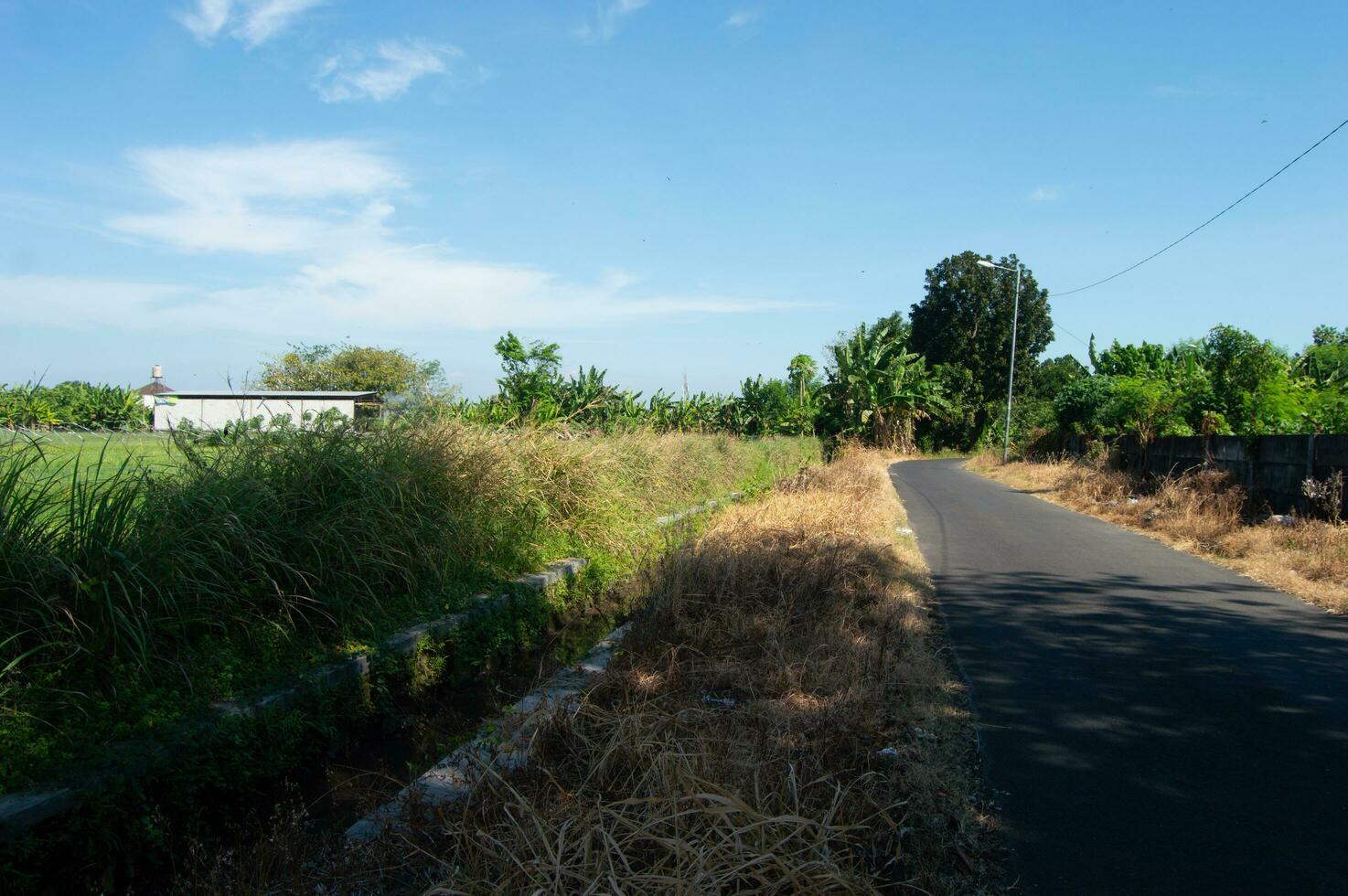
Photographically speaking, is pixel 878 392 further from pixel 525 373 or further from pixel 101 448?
pixel 101 448

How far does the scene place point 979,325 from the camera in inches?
2035

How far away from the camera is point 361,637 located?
6020mm

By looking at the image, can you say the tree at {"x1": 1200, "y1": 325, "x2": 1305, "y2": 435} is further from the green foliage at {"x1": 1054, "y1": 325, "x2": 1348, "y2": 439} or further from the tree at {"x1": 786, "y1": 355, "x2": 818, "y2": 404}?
the tree at {"x1": 786, "y1": 355, "x2": 818, "y2": 404}

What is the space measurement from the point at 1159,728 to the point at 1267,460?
33.6 ft

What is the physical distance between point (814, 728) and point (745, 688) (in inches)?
32.5

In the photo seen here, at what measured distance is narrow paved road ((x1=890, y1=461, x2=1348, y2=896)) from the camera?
10.8 ft

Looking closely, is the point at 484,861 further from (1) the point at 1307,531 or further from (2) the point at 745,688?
(1) the point at 1307,531

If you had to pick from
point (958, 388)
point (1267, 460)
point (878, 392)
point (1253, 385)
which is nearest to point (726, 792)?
point (1267, 460)

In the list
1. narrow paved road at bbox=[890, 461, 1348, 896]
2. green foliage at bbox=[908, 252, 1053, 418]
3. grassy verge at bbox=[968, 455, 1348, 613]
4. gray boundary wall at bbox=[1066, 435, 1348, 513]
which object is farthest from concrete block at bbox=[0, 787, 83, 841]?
green foliage at bbox=[908, 252, 1053, 418]

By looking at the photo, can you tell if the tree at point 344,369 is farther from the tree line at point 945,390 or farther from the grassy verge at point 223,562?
the grassy verge at point 223,562

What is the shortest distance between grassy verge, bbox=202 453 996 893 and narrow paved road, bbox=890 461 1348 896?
0.33 meters

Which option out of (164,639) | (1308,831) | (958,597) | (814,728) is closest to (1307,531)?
(958,597)

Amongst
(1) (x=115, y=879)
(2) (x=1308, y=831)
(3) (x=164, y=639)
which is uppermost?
(3) (x=164, y=639)

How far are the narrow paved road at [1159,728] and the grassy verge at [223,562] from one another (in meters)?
4.18
